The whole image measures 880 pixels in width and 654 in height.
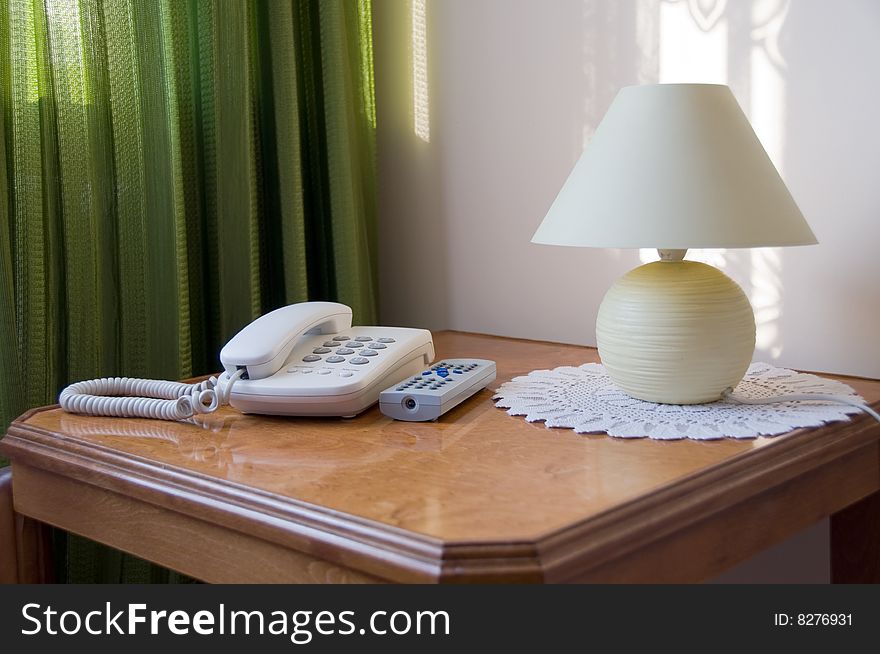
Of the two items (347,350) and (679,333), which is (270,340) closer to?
(347,350)

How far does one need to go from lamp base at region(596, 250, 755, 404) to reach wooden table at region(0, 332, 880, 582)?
109 mm

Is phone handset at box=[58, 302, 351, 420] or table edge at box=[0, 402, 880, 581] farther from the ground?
phone handset at box=[58, 302, 351, 420]

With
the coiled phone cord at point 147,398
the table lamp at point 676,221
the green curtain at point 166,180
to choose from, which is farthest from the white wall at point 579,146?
the coiled phone cord at point 147,398

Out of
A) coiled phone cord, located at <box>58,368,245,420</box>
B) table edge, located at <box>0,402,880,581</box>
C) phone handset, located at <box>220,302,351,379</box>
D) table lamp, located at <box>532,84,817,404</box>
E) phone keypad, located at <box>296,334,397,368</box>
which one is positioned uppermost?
table lamp, located at <box>532,84,817,404</box>

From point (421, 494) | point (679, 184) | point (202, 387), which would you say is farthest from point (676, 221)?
point (202, 387)

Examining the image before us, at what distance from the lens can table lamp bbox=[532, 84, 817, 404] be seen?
2.77ft

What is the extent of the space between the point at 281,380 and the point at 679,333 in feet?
1.28

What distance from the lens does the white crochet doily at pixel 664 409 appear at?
841 mm

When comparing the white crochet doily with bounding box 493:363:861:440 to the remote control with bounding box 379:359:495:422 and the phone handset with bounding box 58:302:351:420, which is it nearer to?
the remote control with bounding box 379:359:495:422

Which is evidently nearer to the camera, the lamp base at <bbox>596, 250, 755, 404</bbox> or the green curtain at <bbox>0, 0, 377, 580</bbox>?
the lamp base at <bbox>596, 250, 755, 404</bbox>

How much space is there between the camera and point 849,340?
1131 millimetres

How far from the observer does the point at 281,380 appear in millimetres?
937

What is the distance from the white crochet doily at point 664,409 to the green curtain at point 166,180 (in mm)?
547

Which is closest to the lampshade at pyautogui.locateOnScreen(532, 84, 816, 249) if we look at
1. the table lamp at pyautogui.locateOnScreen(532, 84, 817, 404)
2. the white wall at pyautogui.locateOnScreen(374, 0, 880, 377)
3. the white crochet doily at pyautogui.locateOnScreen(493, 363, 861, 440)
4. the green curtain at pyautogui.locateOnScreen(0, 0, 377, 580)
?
the table lamp at pyautogui.locateOnScreen(532, 84, 817, 404)
